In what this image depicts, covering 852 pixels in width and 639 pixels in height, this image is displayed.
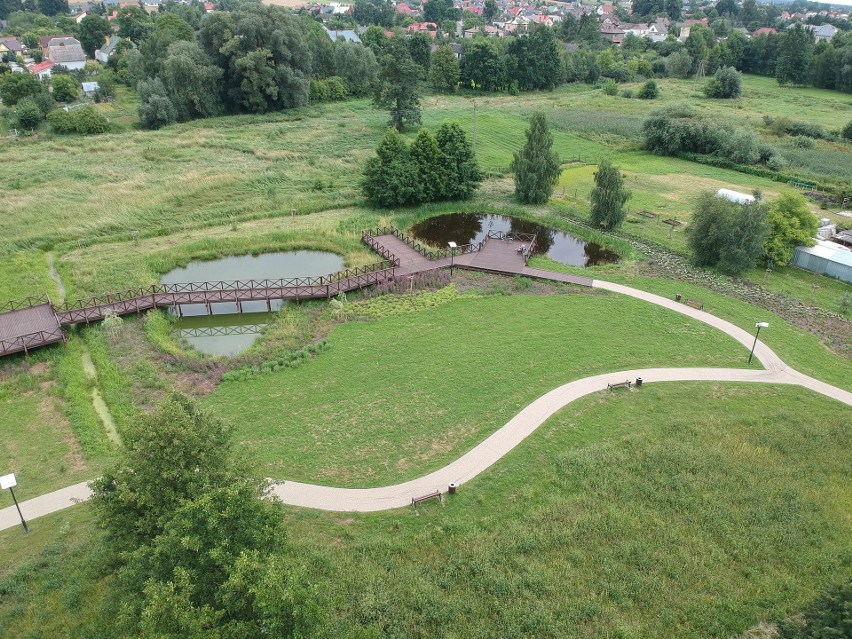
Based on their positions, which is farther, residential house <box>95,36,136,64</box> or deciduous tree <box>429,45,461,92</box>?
residential house <box>95,36,136,64</box>

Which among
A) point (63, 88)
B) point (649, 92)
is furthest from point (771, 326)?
point (63, 88)

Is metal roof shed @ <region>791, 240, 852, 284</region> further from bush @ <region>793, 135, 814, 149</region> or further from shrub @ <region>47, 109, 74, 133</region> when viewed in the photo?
shrub @ <region>47, 109, 74, 133</region>

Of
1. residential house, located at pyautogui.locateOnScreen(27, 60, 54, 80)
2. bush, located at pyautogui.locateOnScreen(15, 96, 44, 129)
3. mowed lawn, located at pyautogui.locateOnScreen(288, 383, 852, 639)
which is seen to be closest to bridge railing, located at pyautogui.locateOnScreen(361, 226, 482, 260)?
mowed lawn, located at pyautogui.locateOnScreen(288, 383, 852, 639)

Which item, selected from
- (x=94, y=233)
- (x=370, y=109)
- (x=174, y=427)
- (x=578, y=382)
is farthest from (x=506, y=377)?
(x=370, y=109)

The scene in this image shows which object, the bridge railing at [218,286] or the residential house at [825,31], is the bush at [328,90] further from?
the residential house at [825,31]

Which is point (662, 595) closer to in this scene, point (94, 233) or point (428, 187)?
point (428, 187)

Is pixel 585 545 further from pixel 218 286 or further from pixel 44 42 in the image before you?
pixel 44 42

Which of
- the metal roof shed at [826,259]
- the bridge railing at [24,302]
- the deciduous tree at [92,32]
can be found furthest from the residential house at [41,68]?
the metal roof shed at [826,259]
